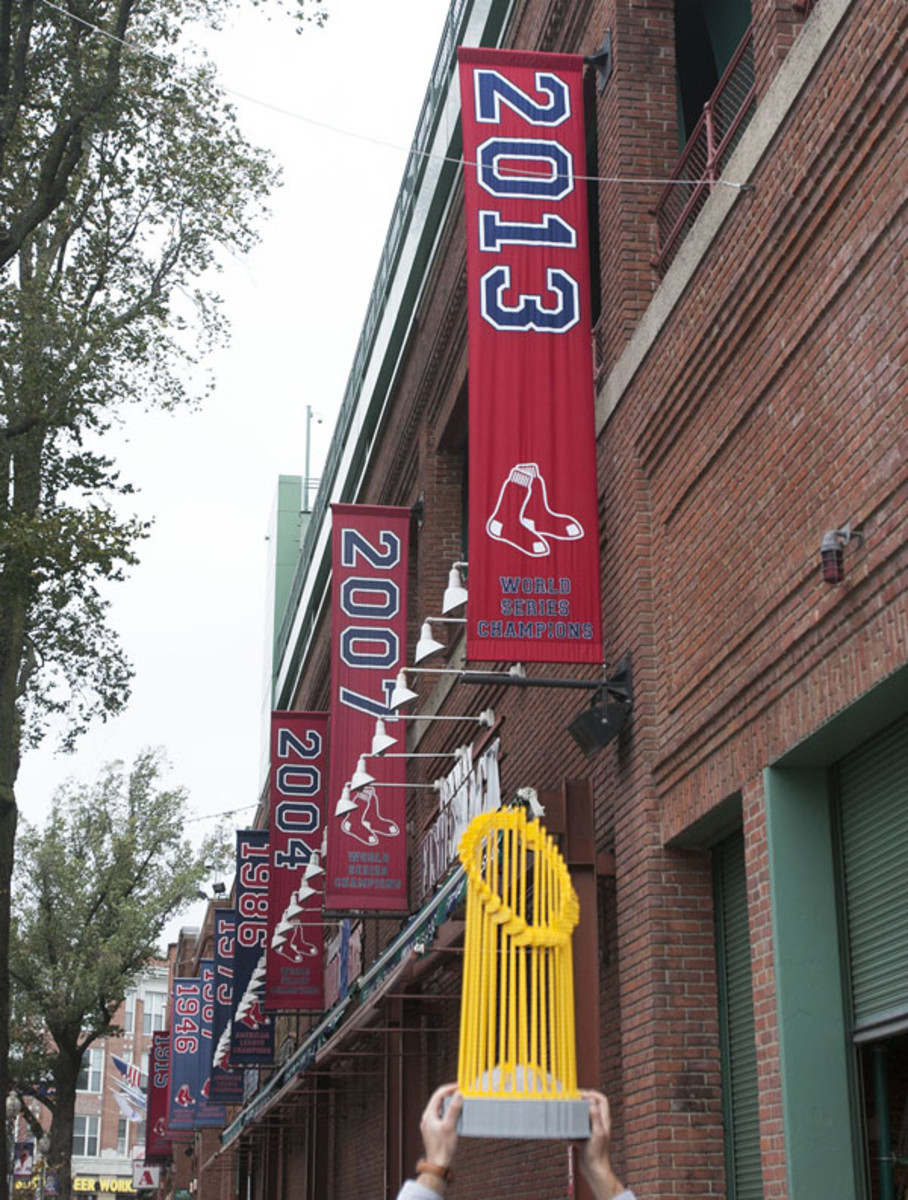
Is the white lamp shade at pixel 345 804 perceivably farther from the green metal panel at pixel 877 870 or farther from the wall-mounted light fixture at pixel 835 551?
the wall-mounted light fixture at pixel 835 551

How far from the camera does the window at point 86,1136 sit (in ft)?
339

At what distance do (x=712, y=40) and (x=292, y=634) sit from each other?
24441 millimetres

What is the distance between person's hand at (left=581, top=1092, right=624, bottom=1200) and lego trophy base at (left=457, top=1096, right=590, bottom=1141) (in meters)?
0.04

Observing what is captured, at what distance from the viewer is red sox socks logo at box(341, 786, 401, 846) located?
62.7 ft

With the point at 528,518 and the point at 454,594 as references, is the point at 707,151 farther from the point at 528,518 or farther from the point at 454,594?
the point at 454,594

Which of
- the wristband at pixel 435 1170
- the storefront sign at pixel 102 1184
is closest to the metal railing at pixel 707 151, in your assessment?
the wristband at pixel 435 1170

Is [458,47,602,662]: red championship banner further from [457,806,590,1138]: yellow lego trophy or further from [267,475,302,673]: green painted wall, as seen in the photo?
[267,475,302,673]: green painted wall

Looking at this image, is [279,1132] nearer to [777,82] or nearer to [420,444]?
[420,444]

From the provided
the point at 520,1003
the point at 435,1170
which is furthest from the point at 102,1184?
the point at 435,1170

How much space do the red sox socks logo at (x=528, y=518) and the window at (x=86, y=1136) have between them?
327 feet

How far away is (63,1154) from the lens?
170 feet

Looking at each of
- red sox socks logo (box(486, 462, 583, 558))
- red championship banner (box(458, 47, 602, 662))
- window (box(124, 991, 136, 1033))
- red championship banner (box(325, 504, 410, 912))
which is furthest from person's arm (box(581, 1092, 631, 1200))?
window (box(124, 991, 136, 1033))

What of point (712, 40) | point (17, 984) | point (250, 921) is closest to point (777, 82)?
point (712, 40)

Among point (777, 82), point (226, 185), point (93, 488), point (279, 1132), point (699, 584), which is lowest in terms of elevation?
point (279, 1132)
